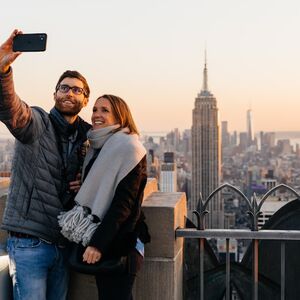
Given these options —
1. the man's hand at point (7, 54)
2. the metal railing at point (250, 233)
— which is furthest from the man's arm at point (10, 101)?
the metal railing at point (250, 233)

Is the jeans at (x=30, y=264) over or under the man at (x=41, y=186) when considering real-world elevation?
under

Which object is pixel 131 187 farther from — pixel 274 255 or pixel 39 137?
pixel 274 255

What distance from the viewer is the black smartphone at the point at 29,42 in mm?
2793

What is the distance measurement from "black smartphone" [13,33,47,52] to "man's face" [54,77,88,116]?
11.1 inches

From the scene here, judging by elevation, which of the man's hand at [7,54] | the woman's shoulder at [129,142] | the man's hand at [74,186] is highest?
the man's hand at [7,54]

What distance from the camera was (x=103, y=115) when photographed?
2982 mm

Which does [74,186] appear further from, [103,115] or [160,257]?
[160,257]

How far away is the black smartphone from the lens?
110 inches

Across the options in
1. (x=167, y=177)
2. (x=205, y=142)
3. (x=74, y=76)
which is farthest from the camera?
(x=205, y=142)

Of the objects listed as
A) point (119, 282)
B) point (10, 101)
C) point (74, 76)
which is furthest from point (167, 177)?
point (10, 101)

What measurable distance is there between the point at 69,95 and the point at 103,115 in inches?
9.2

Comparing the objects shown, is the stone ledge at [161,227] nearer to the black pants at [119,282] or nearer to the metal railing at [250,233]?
the metal railing at [250,233]

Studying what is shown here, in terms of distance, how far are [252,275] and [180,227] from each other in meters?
0.58

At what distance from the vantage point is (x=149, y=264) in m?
3.46
